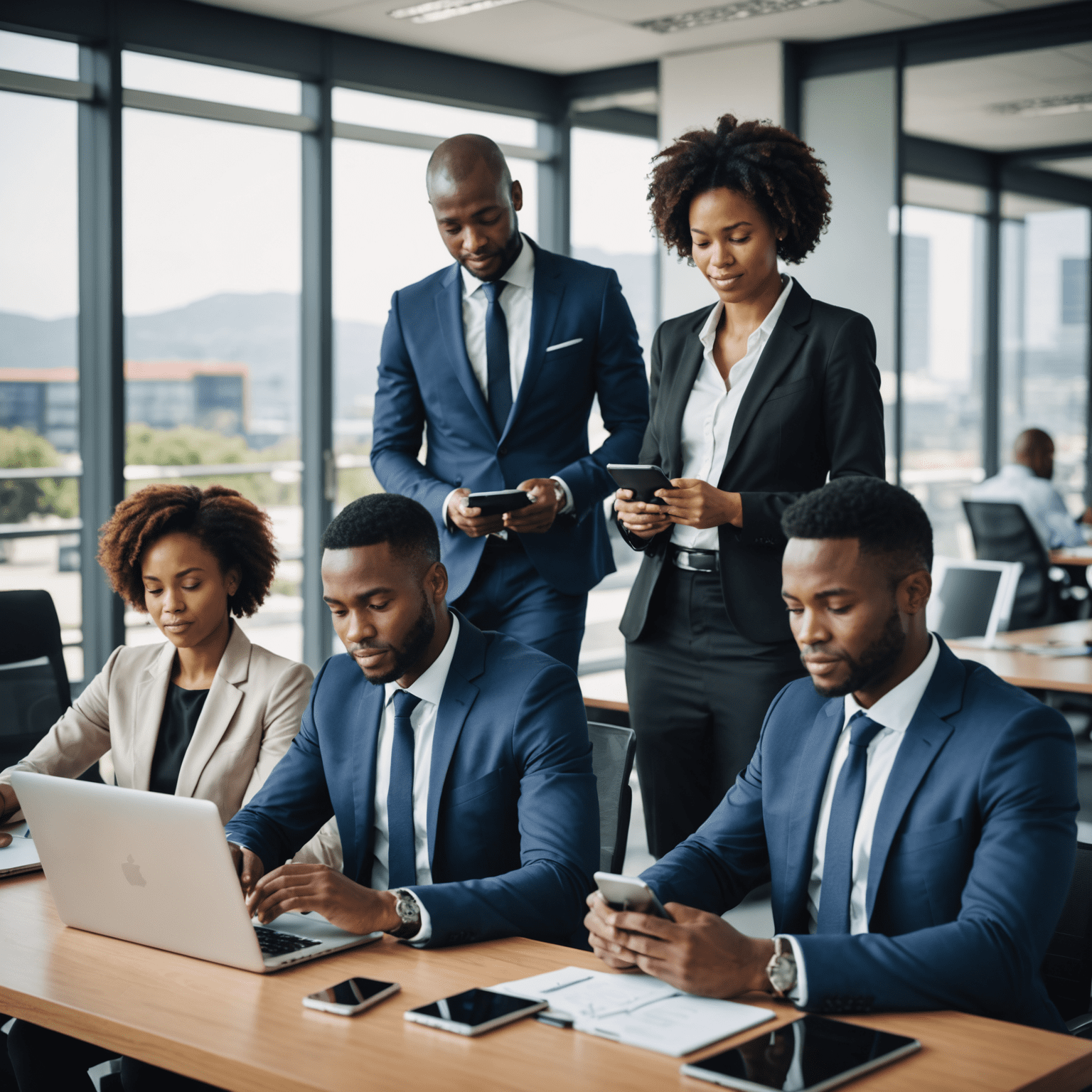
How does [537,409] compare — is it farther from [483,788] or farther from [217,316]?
[217,316]

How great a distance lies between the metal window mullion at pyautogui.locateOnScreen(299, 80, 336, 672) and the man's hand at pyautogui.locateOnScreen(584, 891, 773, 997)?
487 cm

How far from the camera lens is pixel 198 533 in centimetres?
277

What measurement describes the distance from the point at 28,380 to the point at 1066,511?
5.26m

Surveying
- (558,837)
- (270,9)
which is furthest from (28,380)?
(558,837)

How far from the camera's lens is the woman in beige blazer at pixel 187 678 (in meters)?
2.60

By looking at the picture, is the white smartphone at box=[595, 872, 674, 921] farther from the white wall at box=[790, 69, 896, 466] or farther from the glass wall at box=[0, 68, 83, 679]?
the white wall at box=[790, 69, 896, 466]

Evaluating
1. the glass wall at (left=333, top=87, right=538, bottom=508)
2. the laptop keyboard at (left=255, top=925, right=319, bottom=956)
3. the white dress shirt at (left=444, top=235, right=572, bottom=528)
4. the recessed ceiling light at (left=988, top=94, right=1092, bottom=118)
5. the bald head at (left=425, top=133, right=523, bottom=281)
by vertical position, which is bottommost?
the laptop keyboard at (left=255, top=925, right=319, bottom=956)

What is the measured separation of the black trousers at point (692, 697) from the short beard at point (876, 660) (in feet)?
2.51

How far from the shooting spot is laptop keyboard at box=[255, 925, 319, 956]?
67.2 inches

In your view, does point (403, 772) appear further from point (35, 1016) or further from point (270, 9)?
point (270, 9)

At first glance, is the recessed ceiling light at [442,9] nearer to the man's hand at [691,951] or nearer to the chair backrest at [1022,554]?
the chair backrest at [1022,554]

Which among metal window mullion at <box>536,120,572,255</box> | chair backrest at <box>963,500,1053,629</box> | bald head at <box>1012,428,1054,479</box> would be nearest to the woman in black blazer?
chair backrest at <box>963,500,1053,629</box>

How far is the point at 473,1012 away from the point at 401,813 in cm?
63

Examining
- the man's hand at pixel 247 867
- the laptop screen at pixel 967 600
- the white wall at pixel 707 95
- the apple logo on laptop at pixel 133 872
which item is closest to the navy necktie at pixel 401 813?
the man's hand at pixel 247 867
